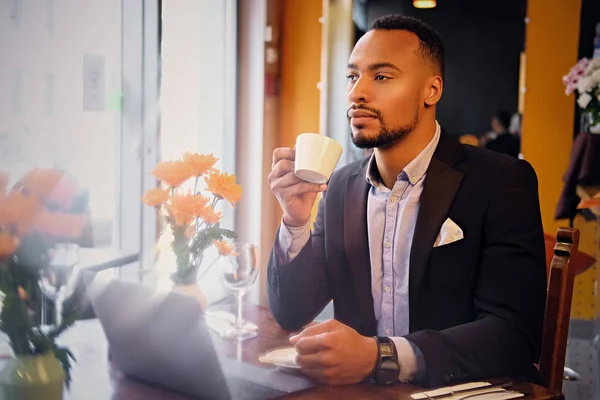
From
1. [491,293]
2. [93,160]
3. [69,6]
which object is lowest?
[491,293]

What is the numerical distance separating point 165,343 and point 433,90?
89 centimetres

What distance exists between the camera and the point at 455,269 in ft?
4.19

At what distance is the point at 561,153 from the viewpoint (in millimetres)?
3705

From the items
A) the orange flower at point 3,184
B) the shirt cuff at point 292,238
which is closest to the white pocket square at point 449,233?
the shirt cuff at point 292,238

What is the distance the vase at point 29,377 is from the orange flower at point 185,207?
10.6 inches

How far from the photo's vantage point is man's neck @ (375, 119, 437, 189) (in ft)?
4.65

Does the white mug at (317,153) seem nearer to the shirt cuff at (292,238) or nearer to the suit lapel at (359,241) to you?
the shirt cuff at (292,238)

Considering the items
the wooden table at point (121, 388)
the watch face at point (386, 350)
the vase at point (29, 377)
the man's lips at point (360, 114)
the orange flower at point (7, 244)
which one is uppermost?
the man's lips at point (360, 114)

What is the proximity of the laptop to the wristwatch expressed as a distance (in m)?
0.10

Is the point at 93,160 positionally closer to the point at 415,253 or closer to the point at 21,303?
the point at 415,253

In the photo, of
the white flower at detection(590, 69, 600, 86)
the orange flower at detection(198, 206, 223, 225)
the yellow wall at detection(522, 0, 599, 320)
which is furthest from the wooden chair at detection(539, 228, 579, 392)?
the yellow wall at detection(522, 0, 599, 320)

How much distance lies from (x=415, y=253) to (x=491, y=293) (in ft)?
0.58

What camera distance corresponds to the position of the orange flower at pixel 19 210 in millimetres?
664

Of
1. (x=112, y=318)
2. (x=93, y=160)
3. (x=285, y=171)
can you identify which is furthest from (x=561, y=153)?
(x=112, y=318)
